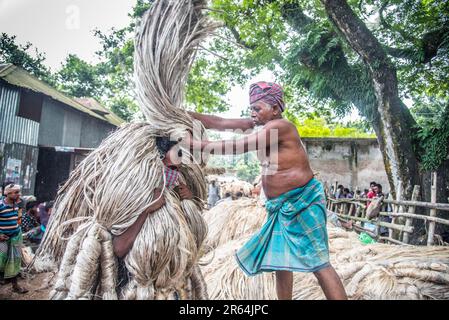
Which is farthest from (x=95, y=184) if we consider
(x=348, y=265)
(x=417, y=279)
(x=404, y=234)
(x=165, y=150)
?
(x=404, y=234)

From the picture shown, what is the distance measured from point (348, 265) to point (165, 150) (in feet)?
6.30

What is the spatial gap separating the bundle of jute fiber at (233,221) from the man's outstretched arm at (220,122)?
7.87 feet

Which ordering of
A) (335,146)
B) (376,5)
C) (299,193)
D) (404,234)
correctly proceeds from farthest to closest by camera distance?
(335,146), (376,5), (404,234), (299,193)

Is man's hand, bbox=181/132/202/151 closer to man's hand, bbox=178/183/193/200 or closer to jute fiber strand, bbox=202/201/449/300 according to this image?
man's hand, bbox=178/183/193/200

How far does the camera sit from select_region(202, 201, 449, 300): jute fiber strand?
2.36 m

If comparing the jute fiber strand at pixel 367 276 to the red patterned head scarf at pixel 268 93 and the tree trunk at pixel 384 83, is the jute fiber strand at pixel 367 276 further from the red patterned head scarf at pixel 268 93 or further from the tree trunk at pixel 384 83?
the tree trunk at pixel 384 83

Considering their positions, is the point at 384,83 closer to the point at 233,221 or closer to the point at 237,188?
the point at 233,221

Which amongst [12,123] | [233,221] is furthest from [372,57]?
[12,123]

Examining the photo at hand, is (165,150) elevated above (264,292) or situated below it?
above

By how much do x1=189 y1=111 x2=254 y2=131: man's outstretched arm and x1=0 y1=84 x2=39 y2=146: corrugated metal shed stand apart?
10.3m

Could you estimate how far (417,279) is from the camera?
8.02ft

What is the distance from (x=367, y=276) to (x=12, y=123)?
460 inches
